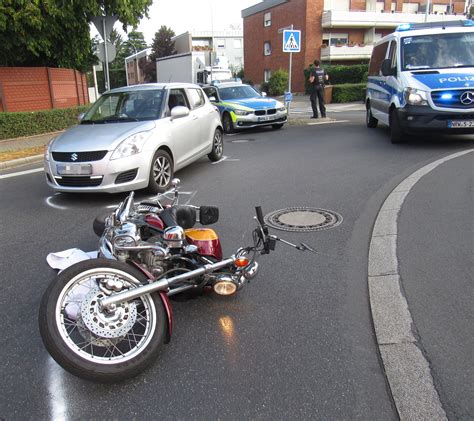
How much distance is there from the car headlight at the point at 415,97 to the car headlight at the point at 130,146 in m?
5.75

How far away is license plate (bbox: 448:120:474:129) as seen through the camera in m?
9.49

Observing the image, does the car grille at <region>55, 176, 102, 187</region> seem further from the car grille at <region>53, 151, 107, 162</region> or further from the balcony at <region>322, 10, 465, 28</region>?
the balcony at <region>322, 10, 465, 28</region>

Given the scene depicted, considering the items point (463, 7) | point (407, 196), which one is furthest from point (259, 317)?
point (463, 7)

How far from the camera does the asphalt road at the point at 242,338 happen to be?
256cm

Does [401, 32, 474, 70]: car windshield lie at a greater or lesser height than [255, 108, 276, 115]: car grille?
greater

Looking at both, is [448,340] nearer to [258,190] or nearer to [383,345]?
[383,345]

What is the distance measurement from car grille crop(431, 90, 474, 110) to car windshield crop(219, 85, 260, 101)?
25.4ft

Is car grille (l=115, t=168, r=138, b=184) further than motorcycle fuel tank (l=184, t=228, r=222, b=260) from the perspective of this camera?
Yes

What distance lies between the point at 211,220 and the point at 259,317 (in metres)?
0.89

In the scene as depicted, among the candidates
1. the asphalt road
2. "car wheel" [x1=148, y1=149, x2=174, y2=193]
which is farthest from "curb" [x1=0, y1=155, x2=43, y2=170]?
"car wheel" [x1=148, y1=149, x2=174, y2=193]

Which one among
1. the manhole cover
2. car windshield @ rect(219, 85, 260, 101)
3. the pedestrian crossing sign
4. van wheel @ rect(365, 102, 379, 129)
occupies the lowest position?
the manhole cover

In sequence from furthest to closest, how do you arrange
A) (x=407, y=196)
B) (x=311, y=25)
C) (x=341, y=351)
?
(x=311, y=25) → (x=407, y=196) → (x=341, y=351)

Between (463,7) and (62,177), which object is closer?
(62,177)

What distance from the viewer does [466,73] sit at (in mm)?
9445
